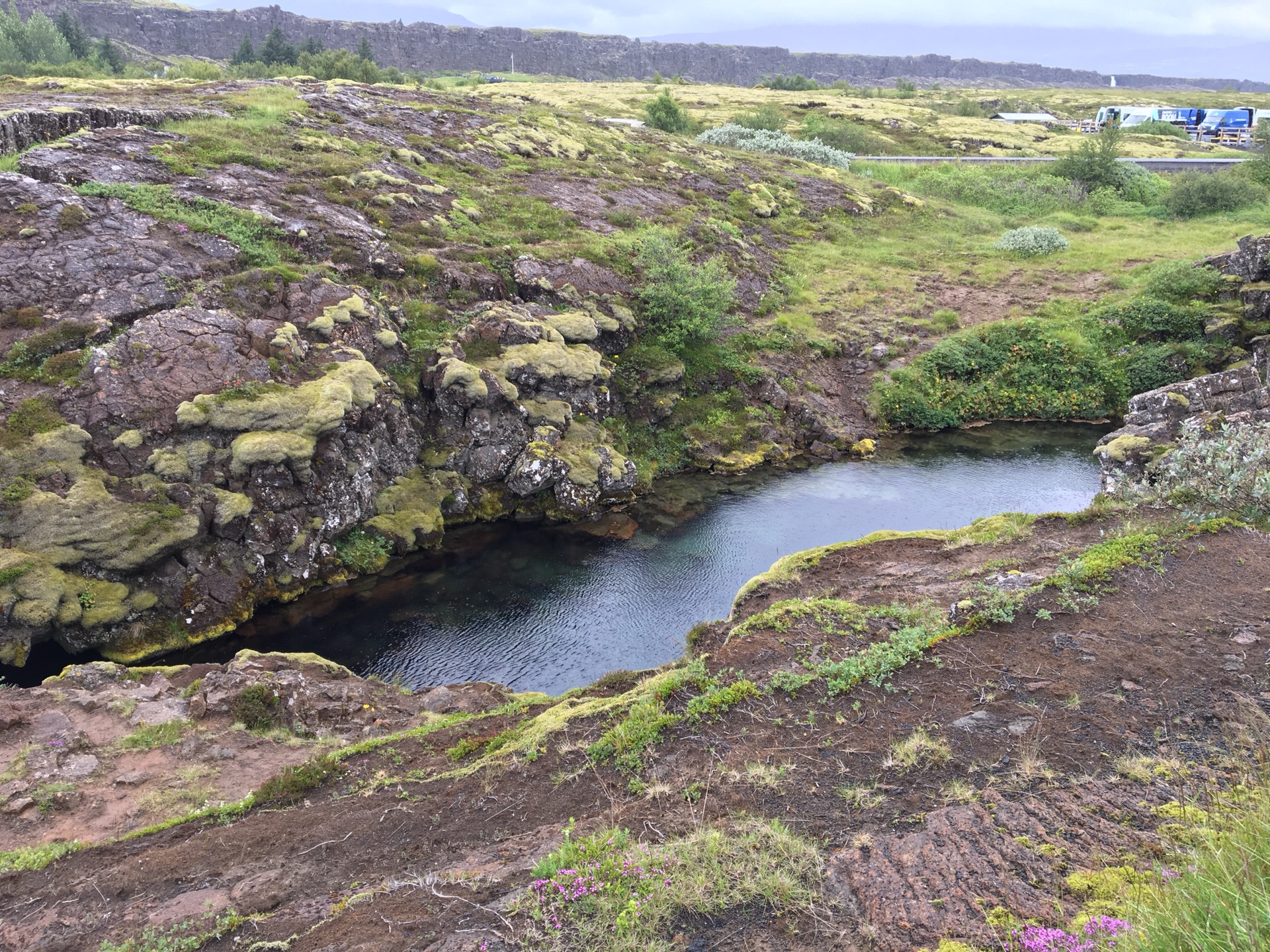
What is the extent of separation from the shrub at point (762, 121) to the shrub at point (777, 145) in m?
5.00

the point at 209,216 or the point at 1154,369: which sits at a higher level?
the point at 209,216

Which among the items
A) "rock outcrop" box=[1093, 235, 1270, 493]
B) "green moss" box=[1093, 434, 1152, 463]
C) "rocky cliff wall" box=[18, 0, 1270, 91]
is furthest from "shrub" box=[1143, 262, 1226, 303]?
"rocky cliff wall" box=[18, 0, 1270, 91]

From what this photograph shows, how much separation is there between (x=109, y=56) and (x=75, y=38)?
6.38 m

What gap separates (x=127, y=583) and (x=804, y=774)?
18818mm

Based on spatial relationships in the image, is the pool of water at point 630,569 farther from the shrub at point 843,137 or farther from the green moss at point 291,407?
the shrub at point 843,137

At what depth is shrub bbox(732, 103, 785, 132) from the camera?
261ft

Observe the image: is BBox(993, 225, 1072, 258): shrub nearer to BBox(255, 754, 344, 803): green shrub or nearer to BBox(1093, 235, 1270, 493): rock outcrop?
BBox(1093, 235, 1270, 493): rock outcrop

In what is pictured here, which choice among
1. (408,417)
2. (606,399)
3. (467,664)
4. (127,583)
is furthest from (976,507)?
(127,583)

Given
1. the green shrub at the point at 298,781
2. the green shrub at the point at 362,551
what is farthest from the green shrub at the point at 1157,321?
the green shrub at the point at 298,781

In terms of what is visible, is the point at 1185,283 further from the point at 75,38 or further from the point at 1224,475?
the point at 75,38

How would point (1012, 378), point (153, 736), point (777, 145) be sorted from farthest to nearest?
point (777, 145) → point (1012, 378) → point (153, 736)

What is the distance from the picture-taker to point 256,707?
14633mm

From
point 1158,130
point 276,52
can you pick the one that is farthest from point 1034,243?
point 276,52

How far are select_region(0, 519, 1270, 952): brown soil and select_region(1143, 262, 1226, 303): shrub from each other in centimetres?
3024
